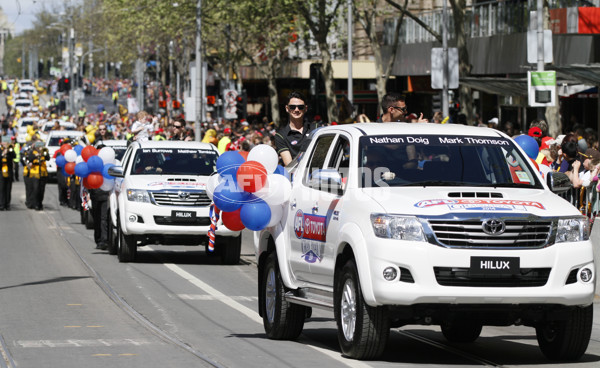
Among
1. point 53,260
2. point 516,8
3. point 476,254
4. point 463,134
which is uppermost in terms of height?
point 516,8

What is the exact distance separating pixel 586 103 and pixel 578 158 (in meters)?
21.9

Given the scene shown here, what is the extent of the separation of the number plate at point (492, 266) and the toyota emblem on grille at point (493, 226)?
0.60 ft

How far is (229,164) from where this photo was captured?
40.6ft

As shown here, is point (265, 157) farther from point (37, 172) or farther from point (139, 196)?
point (37, 172)

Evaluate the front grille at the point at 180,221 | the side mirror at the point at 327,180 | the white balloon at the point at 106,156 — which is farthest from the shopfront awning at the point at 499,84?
the side mirror at the point at 327,180

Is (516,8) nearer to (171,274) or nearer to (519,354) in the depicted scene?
(171,274)

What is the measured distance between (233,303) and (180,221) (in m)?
5.08

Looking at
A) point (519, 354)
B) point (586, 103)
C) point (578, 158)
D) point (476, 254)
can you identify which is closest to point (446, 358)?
point (519, 354)

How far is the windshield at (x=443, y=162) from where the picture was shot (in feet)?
35.0

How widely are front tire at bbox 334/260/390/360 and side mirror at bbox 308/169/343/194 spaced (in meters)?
0.66

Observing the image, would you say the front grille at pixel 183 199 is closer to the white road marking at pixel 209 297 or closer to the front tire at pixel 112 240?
the front tire at pixel 112 240

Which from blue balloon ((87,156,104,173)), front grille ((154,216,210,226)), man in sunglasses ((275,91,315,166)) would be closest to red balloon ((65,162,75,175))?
blue balloon ((87,156,104,173))

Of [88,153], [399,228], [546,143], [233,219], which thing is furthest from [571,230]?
[88,153]

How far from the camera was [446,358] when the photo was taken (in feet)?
35.5
